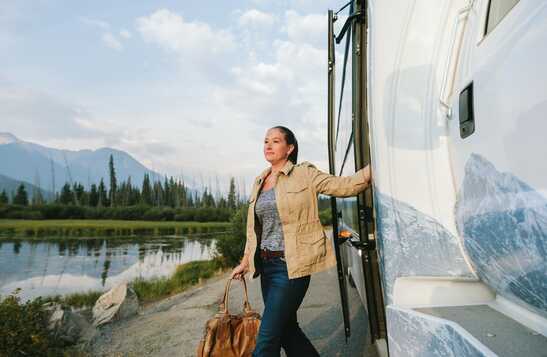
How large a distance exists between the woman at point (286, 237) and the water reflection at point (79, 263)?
1337 centimetres

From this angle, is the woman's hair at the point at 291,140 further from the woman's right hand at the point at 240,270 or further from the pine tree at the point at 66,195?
the pine tree at the point at 66,195

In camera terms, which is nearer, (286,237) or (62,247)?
(286,237)

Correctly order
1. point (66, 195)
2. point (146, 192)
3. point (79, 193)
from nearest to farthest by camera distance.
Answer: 1. point (66, 195)
2. point (79, 193)
3. point (146, 192)

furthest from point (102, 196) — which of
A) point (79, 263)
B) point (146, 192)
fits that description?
point (79, 263)

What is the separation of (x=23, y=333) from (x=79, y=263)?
23544 millimetres

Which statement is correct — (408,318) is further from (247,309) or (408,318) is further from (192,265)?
(192,265)

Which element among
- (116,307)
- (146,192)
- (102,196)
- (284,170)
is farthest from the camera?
(146,192)

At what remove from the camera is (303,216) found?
7.16 feet

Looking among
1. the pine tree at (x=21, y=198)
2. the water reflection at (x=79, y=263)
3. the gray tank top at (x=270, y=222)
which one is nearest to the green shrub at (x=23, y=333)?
the gray tank top at (x=270, y=222)

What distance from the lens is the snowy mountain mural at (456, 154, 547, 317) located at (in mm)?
849

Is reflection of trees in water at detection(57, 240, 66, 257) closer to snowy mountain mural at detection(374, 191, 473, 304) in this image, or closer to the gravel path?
the gravel path

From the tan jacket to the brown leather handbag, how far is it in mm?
337

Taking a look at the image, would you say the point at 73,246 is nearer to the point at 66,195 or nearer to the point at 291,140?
the point at 66,195

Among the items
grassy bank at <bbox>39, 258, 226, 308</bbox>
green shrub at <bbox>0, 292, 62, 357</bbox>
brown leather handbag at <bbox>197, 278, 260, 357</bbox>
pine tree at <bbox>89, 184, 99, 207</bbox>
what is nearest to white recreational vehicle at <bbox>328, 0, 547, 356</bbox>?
brown leather handbag at <bbox>197, 278, 260, 357</bbox>
